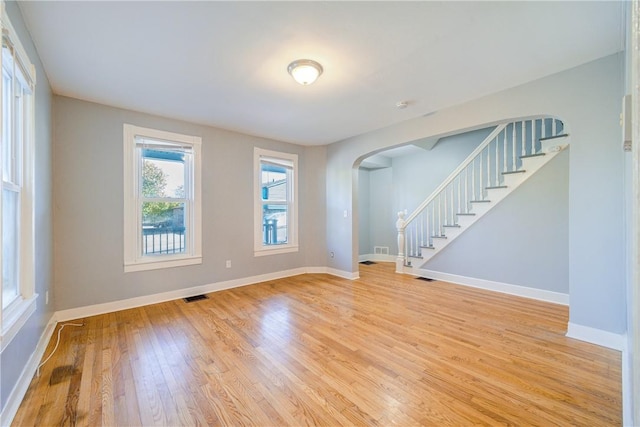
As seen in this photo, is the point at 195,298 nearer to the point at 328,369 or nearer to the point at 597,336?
the point at 328,369

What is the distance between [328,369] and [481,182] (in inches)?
152

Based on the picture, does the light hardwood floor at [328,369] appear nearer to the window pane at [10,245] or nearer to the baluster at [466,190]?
the window pane at [10,245]

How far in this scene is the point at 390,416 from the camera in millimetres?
1526

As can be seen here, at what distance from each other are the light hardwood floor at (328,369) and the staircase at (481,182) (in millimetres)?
1618

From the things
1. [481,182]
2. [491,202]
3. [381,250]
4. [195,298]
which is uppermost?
[481,182]

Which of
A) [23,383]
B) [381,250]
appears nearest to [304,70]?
[23,383]

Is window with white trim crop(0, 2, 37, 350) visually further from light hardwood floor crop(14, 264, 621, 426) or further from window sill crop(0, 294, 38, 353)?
light hardwood floor crop(14, 264, 621, 426)

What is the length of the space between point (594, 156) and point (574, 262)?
0.98 metres

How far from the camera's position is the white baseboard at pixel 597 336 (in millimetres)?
2248

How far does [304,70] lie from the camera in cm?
235

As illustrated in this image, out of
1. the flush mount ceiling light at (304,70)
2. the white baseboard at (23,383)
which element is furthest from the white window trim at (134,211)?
the flush mount ceiling light at (304,70)

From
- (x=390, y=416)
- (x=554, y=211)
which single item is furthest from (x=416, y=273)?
(x=390, y=416)

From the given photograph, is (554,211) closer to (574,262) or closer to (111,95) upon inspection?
(574,262)

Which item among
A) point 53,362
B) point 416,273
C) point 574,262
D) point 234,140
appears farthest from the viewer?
point 416,273
